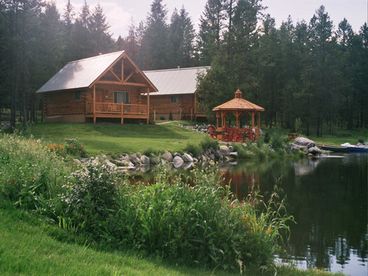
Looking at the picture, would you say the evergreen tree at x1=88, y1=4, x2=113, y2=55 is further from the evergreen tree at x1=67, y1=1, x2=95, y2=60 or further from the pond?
the pond

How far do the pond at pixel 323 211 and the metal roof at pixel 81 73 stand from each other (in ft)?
49.3

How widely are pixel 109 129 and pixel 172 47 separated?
4137 cm

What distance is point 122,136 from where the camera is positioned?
3189cm

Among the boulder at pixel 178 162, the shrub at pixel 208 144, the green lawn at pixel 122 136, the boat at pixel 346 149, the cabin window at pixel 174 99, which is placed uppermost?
the cabin window at pixel 174 99

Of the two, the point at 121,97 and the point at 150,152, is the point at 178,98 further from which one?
the point at 150,152

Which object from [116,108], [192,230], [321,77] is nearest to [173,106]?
[116,108]

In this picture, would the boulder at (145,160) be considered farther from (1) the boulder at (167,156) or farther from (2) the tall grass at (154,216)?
(2) the tall grass at (154,216)

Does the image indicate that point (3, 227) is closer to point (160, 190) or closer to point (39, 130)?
point (160, 190)

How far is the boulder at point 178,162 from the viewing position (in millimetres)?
23859

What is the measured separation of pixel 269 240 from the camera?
7.37 metres

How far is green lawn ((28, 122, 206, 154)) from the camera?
82.5 ft

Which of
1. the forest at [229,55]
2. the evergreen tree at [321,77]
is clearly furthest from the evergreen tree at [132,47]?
the evergreen tree at [321,77]

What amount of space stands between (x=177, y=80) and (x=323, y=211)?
3969 cm

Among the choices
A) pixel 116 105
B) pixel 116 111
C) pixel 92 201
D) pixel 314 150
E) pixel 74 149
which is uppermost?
pixel 116 105
